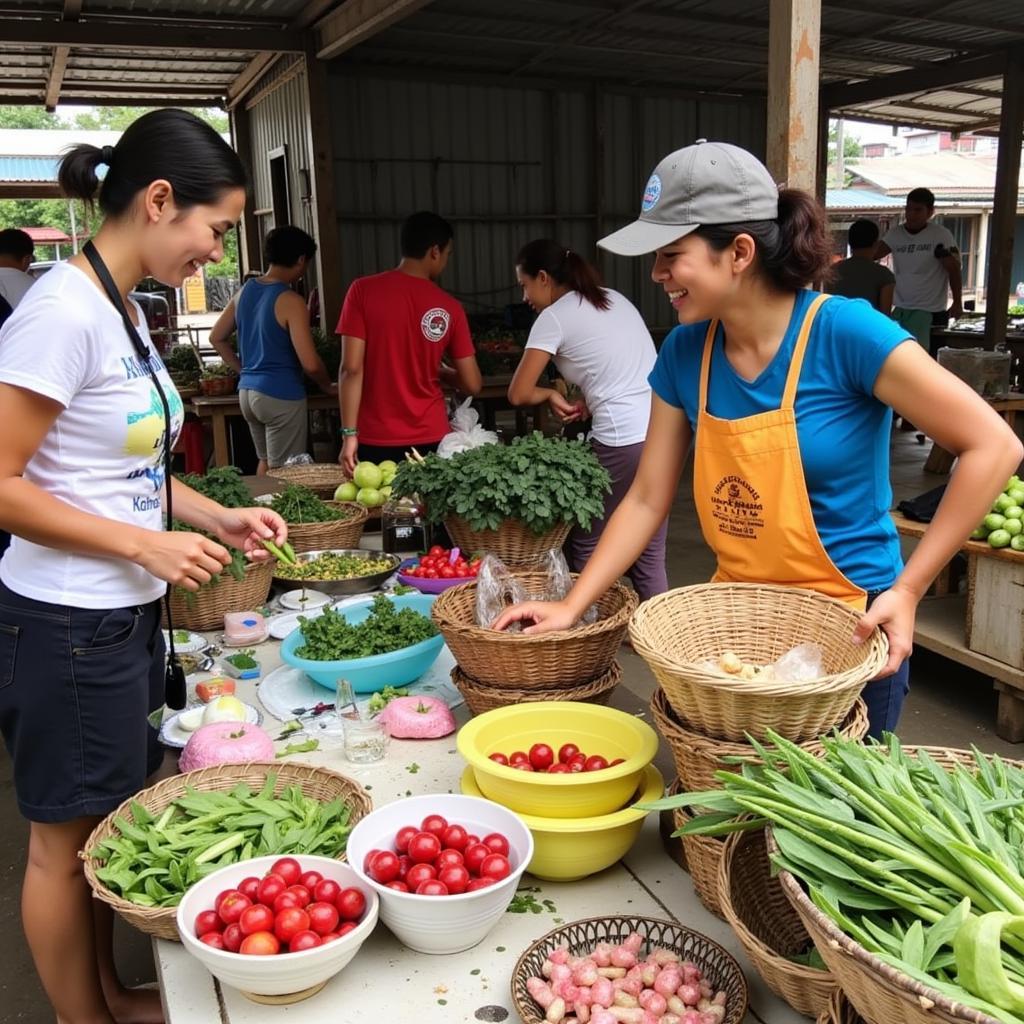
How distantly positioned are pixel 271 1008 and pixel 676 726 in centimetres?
71

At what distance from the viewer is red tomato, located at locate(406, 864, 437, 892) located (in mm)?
1424

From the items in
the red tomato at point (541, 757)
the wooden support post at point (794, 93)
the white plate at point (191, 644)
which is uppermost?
the wooden support post at point (794, 93)

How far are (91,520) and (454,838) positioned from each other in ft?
2.70

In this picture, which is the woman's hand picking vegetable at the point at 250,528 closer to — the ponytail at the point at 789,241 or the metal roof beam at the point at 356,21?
the ponytail at the point at 789,241

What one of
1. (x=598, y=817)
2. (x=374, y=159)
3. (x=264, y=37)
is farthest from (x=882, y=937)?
(x=374, y=159)

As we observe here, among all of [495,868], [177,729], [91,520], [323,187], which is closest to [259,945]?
[495,868]

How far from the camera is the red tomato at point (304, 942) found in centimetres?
131

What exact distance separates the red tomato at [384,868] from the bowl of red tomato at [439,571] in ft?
4.99

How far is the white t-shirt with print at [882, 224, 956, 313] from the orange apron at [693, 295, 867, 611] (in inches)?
341

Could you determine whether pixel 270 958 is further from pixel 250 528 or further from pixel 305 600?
pixel 305 600

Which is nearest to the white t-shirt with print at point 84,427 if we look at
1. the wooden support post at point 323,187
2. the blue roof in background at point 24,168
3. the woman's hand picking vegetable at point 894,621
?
the woman's hand picking vegetable at point 894,621

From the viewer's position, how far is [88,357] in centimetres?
164

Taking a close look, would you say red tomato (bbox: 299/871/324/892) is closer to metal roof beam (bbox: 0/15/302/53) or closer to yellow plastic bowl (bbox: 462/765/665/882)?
yellow plastic bowl (bbox: 462/765/665/882)

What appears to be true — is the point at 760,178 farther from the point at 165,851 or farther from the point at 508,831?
the point at 165,851
